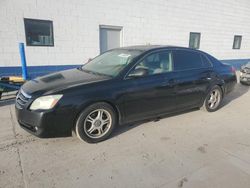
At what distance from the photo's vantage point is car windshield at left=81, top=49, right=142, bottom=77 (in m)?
3.52

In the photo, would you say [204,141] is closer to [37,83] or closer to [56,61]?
[37,83]

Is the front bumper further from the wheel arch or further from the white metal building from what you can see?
the white metal building

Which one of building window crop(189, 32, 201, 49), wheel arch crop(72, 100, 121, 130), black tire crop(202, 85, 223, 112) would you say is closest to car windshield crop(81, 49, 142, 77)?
wheel arch crop(72, 100, 121, 130)

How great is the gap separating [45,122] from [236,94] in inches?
241

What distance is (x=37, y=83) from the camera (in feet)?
10.9

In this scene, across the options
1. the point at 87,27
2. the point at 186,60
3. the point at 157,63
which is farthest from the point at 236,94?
the point at 87,27

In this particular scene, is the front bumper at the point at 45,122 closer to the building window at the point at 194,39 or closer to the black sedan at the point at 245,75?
the black sedan at the point at 245,75

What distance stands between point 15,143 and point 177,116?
3151mm

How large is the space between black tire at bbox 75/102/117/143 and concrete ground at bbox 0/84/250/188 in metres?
0.13

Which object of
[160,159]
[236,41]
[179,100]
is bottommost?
[160,159]

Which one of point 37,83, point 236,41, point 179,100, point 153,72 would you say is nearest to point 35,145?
point 37,83

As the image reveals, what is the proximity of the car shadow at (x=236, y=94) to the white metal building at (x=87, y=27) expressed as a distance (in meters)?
4.01

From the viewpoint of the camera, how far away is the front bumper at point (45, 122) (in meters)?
2.80

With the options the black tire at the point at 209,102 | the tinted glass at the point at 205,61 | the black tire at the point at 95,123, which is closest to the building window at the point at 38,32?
the black tire at the point at 95,123
